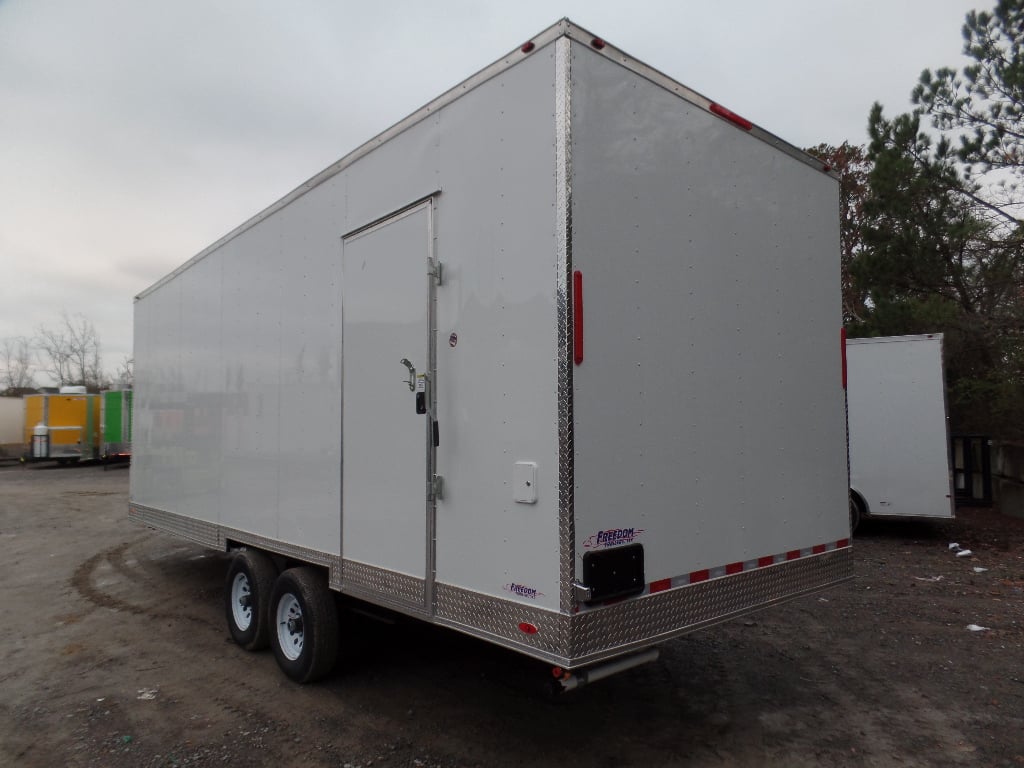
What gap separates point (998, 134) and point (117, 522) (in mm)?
15998

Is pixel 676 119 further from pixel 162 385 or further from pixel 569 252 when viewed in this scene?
pixel 162 385

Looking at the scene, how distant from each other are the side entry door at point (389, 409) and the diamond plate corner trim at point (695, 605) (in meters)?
1.01

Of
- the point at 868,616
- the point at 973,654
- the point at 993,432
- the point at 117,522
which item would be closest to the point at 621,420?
the point at 973,654

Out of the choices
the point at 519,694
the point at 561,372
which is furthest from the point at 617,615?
the point at 519,694

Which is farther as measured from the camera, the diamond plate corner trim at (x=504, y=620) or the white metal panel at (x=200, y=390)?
the white metal panel at (x=200, y=390)

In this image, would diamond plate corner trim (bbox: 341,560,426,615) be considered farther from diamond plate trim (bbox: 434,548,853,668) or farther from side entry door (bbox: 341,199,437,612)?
diamond plate trim (bbox: 434,548,853,668)

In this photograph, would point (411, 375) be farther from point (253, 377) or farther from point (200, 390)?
point (200, 390)

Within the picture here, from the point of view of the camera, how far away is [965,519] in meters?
11.3

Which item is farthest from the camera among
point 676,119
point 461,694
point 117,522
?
point 117,522

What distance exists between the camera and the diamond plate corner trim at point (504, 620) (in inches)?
114

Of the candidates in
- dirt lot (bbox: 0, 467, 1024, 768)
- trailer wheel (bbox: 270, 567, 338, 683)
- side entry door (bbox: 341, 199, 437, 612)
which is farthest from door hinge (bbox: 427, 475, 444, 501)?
trailer wheel (bbox: 270, 567, 338, 683)

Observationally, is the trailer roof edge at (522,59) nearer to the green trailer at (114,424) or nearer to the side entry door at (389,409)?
the side entry door at (389,409)

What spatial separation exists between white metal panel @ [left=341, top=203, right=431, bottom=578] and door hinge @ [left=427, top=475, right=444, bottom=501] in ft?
0.33

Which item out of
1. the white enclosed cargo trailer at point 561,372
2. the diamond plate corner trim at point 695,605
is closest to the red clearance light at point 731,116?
the white enclosed cargo trailer at point 561,372
